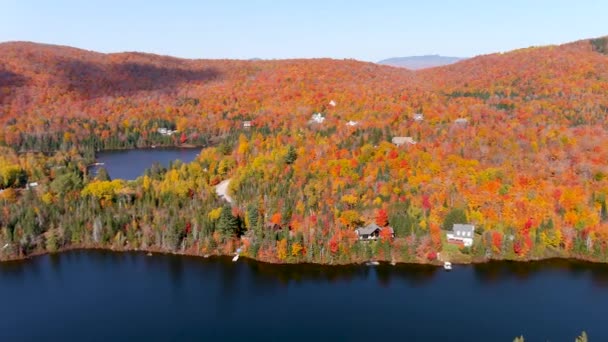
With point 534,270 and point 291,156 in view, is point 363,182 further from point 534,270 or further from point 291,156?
point 534,270

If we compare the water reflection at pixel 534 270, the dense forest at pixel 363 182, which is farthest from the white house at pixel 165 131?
the water reflection at pixel 534 270

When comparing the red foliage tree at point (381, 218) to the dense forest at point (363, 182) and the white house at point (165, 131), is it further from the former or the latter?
→ the white house at point (165, 131)

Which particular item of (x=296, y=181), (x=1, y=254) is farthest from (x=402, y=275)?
(x=1, y=254)

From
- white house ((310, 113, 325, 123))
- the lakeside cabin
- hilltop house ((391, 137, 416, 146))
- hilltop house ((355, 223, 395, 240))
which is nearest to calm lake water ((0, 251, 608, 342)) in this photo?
hilltop house ((355, 223, 395, 240))

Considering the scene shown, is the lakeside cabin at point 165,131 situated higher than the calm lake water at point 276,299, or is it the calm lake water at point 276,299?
the lakeside cabin at point 165,131

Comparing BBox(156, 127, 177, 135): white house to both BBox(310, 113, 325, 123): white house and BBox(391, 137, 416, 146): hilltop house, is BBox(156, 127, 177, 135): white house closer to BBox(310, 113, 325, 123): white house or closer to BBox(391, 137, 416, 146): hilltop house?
BBox(310, 113, 325, 123): white house

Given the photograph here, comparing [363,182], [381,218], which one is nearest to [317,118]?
[363,182]
